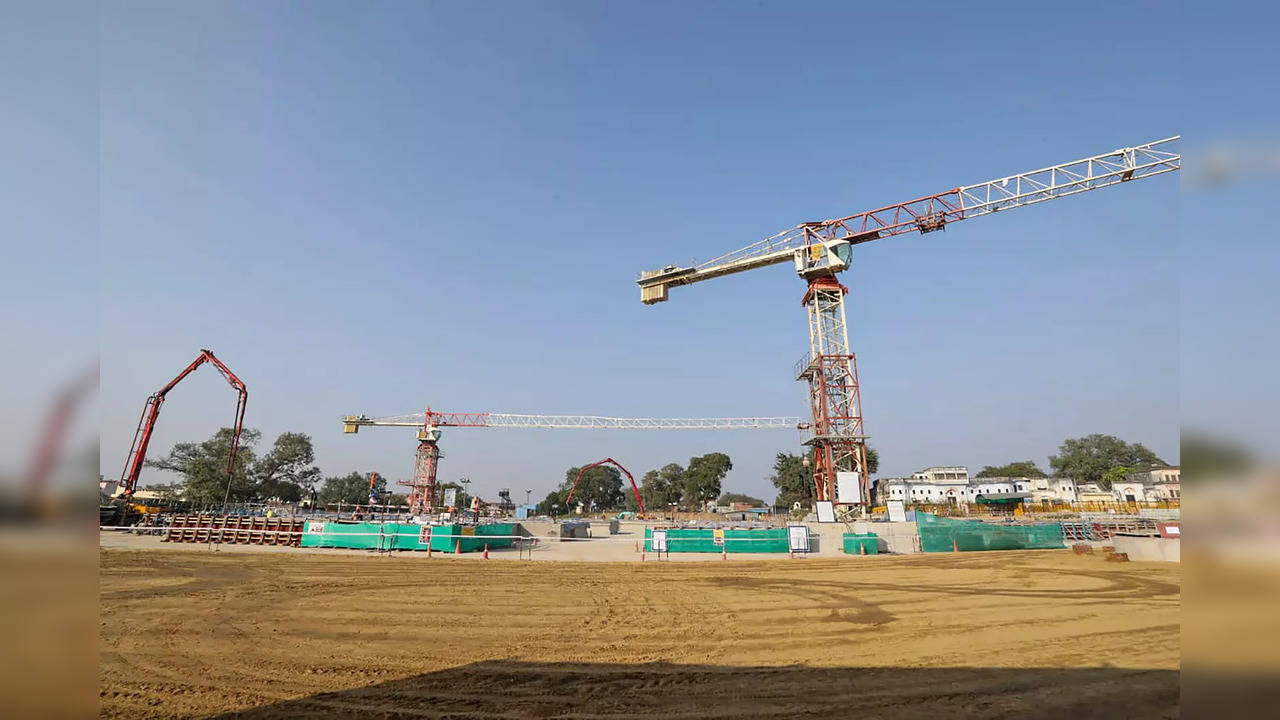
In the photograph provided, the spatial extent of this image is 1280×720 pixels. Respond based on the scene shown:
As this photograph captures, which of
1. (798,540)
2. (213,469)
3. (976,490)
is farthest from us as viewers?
(976,490)

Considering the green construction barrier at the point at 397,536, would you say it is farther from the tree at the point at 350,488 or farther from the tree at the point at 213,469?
the tree at the point at 350,488

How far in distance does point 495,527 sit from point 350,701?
27120mm

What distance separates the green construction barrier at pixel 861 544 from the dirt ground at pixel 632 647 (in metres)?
12.7

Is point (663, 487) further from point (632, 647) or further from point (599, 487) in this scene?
point (632, 647)

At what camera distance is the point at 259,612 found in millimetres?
12734

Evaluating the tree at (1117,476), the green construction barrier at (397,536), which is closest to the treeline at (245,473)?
the green construction barrier at (397,536)

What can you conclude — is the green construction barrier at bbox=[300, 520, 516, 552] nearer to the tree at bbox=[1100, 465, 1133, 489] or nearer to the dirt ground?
the dirt ground

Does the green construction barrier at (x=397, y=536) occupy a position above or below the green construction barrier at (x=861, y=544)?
above

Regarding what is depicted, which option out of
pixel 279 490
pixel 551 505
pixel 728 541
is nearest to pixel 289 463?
pixel 279 490

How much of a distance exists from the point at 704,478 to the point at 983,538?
95255 millimetres

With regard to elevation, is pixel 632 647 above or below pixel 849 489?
below

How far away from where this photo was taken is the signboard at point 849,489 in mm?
Result: 44531

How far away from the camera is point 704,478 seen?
125 meters

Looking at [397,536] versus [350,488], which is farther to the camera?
[350,488]
